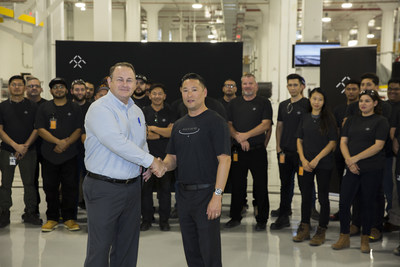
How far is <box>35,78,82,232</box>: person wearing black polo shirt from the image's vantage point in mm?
4582

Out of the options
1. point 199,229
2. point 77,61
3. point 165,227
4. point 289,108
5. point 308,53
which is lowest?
point 165,227

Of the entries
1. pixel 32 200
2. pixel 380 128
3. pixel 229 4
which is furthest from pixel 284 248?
pixel 229 4

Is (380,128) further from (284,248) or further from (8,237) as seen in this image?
(8,237)

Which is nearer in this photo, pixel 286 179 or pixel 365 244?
pixel 365 244

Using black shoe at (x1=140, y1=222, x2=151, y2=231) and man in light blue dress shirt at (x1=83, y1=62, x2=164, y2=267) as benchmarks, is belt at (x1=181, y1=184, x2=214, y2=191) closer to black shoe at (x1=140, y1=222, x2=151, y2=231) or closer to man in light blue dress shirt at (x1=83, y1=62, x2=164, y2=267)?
man in light blue dress shirt at (x1=83, y1=62, x2=164, y2=267)

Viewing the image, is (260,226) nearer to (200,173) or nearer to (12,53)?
(200,173)

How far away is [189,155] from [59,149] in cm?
236

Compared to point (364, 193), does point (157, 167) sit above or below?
above

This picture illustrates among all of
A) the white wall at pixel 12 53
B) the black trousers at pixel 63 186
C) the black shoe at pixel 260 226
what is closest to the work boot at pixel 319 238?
the black shoe at pixel 260 226

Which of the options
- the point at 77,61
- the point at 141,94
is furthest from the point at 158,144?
the point at 77,61

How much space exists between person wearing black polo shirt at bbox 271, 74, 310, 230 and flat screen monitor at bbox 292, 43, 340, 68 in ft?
9.74

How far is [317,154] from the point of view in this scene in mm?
4168

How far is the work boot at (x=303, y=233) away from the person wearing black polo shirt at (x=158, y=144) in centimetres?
136

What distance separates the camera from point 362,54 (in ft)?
18.6
